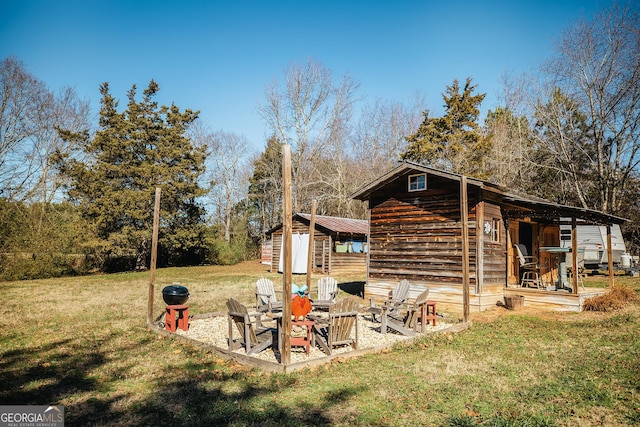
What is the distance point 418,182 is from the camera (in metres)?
13.7

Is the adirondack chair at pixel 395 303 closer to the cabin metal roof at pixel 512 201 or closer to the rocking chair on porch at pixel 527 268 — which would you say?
the cabin metal roof at pixel 512 201

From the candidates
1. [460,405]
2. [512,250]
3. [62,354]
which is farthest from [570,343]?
[62,354]

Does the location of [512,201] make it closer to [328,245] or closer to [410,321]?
[410,321]

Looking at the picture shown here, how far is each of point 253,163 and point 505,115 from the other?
2523 cm

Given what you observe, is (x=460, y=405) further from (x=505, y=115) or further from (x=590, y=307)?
(x=505, y=115)

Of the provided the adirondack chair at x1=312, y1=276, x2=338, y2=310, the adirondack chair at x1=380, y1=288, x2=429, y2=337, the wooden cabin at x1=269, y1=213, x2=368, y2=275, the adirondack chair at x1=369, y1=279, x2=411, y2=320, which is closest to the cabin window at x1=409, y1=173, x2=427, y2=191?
the adirondack chair at x1=369, y1=279, x2=411, y2=320

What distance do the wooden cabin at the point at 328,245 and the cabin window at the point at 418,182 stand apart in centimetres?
1040

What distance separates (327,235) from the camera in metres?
24.5

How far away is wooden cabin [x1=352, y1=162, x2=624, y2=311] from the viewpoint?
1232 centimetres
